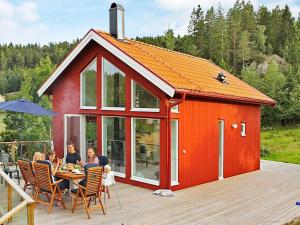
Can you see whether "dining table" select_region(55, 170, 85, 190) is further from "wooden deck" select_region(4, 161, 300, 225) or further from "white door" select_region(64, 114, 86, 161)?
"white door" select_region(64, 114, 86, 161)

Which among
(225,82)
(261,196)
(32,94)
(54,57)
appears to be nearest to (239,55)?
(54,57)

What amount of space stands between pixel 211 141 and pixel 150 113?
257cm

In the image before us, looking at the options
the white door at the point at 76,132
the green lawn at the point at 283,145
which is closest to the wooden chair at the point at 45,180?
the white door at the point at 76,132

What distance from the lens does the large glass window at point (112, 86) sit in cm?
1110

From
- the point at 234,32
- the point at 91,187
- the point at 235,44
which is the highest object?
the point at 234,32

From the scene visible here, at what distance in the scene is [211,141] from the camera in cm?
1145

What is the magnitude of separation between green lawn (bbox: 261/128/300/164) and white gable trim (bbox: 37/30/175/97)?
11.0 metres

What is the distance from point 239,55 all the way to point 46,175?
58.0 metres

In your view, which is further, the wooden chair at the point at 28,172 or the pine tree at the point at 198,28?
the pine tree at the point at 198,28

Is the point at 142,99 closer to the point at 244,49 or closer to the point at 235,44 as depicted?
the point at 244,49

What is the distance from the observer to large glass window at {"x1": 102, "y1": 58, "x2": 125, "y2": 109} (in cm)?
1110

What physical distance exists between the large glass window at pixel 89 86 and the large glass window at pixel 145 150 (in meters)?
2.21

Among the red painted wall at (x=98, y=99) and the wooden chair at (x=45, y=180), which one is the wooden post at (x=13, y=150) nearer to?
the red painted wall at (x=98, y=99)

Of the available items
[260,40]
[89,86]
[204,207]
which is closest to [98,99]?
[89,86]
